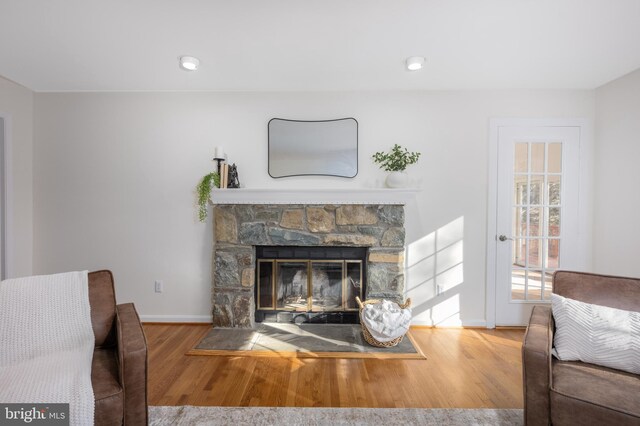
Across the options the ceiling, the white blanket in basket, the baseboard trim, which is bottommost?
the baseboard trim

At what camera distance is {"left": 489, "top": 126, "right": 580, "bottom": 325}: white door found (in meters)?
3.04

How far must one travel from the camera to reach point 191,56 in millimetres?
2412

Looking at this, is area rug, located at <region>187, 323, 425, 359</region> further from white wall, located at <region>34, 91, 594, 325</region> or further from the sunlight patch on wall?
white wall, located at <region>34, 91, 594, 325</region>

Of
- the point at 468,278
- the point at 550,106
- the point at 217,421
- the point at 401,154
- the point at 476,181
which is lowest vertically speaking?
the point at 217,421

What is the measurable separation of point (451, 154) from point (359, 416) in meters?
2.41

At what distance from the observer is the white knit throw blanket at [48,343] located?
4.15 ft

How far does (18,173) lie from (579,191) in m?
5.44

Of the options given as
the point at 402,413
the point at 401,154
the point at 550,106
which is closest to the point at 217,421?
the point at 402,413

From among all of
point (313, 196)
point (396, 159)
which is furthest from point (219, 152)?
point (396, 159)

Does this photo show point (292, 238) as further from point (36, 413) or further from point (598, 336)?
point (598, 336)

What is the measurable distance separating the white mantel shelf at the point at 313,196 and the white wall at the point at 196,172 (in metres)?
0.23

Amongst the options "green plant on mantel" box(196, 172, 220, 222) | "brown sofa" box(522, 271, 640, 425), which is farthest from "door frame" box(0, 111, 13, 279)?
"brown sofa" box(522, 271, 640, 425)

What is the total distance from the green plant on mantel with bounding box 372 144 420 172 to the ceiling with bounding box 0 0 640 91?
63 cm

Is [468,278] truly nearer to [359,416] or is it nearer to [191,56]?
[359,416]
